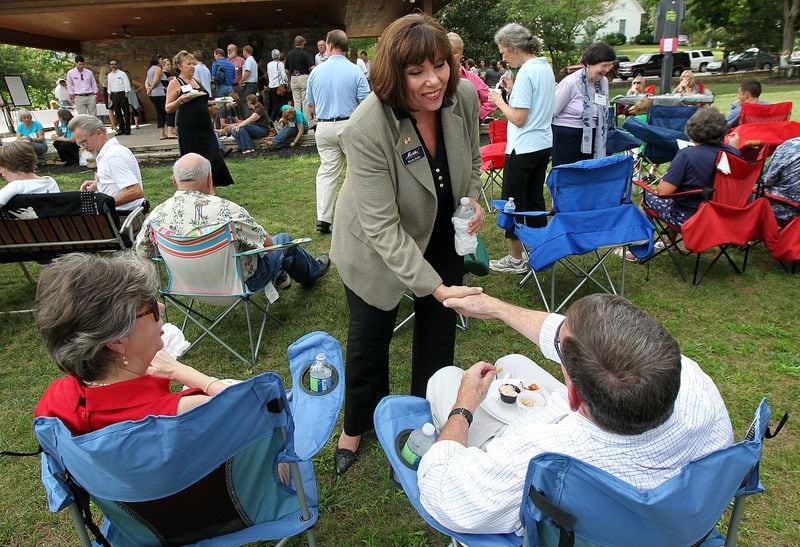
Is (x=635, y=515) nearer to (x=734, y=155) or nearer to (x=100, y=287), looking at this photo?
(x=100, y=287)

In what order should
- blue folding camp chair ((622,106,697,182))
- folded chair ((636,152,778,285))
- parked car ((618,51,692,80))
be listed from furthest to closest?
parked car ((618,51,692,80)) → blue folding camp chair ((622,106,697,182)) → folded chair ((636,152,778,285))

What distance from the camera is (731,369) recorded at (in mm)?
3223

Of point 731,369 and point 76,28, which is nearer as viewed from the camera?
point 731,369

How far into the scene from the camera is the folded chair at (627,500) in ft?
3.22

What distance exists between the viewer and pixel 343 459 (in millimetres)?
2562

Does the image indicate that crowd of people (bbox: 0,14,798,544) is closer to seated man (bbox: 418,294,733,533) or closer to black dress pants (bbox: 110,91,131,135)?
seated man (bbox: 418,294,733,533)

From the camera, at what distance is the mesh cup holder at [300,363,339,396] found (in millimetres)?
1948

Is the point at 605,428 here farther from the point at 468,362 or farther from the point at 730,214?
the point at 730,214

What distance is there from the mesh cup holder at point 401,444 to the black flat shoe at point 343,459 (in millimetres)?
1028

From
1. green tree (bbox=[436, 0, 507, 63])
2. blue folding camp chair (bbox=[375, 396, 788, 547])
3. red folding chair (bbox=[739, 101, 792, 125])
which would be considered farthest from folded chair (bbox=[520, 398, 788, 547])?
green tree (bbox=[436, 0, 507, 63])

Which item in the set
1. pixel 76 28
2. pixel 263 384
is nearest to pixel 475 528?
pixel 263 384

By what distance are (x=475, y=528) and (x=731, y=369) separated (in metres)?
2.73

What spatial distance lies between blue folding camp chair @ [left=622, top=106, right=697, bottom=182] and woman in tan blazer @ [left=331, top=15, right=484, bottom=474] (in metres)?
4.87

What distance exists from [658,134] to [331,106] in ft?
12.8
